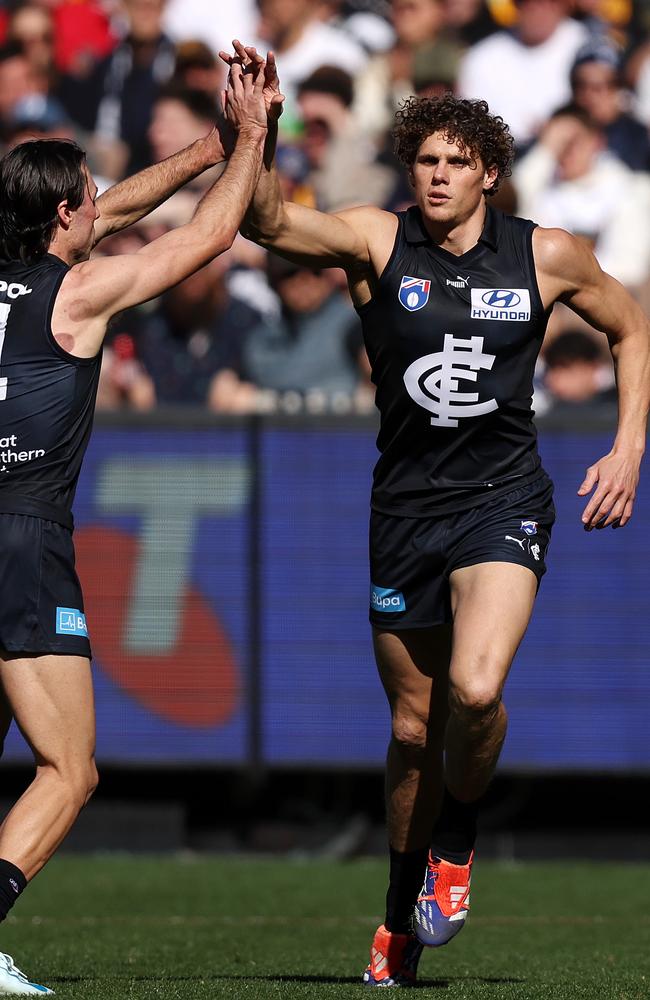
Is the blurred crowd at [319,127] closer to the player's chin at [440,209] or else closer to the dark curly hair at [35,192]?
the player's chin at [440,209]

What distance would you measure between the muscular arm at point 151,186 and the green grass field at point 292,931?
2733 mm

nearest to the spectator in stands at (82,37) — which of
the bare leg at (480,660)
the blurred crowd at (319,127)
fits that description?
the blurred crowd at (319,127)

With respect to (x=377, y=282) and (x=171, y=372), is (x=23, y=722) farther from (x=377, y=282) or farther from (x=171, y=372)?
(x=171, y=372)

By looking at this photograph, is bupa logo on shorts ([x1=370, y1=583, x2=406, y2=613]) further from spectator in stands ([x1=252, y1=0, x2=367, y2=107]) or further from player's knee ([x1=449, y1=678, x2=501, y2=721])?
spectator in stands ([x1=252, y1=0, x2=367, y2=107])

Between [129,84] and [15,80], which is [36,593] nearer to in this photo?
[129,84]

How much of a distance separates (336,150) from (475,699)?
7.64 m

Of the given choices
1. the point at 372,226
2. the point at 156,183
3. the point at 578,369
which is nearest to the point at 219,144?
the point at 156,183

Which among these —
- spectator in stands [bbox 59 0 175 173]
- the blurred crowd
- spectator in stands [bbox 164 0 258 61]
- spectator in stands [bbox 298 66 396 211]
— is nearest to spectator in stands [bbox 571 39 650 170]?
the blurred crowd

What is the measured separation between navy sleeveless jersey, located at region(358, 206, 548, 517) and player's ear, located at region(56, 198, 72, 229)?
1.18 meters

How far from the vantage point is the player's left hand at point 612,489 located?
18.5ft

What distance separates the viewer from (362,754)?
35.3ft

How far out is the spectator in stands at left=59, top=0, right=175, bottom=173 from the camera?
13016 millimetres

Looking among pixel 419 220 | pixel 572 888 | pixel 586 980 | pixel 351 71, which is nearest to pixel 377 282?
pixel 419 220

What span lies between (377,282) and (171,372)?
6187 millimetres
